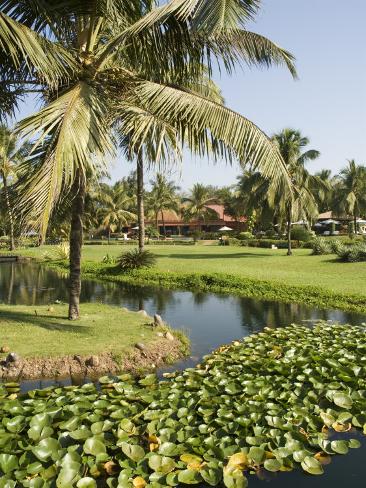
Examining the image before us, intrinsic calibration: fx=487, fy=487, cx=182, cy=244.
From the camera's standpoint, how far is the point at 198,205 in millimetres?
66062

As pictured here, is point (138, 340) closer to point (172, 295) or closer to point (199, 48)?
point (199, 48)

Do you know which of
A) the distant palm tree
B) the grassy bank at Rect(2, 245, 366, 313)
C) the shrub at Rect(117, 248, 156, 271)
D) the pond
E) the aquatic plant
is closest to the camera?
the aquatic plant

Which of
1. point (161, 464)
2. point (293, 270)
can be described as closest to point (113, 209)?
point (293, 270)

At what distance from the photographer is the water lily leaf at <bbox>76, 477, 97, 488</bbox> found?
498 centimetres

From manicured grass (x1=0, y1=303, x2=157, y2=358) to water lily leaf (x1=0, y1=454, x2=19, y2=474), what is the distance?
162 inches

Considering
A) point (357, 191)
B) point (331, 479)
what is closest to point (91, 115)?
point (331, 479)

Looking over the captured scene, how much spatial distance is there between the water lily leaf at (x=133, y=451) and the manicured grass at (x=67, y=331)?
165 inches

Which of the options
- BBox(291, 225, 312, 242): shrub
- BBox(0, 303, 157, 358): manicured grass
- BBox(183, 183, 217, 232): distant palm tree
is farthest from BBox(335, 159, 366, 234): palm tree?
BBox(0, 303, 157, 358): manicured grass

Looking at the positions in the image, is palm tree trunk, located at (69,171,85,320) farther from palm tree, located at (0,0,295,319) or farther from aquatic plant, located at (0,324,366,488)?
aquatic plant, located at (0,324,366,488)

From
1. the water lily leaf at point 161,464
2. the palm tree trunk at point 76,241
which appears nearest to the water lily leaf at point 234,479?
the water lily leaf at point 161,464

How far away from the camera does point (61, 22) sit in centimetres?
1016

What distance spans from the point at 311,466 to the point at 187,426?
1556mm

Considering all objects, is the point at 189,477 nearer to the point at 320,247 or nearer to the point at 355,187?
the point at 320,247

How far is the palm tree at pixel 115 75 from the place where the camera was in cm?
790
